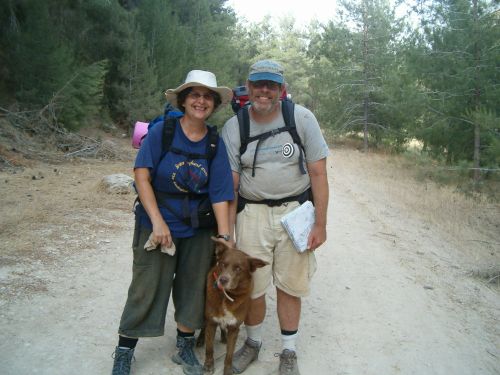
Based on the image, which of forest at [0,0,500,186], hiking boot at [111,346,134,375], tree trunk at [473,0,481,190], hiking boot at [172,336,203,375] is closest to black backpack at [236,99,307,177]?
hiking boot at [172,336,203,375]

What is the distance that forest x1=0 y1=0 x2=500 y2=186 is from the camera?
36.1 feet

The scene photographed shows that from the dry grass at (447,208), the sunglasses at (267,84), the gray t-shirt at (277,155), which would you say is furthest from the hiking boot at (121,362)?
the dry grass at (447,208)

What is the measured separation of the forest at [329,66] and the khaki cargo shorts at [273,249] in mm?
5714

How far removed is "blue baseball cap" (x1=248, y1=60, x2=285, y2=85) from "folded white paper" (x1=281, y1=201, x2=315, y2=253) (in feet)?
2.95

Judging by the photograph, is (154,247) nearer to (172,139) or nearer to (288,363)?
(172,139)

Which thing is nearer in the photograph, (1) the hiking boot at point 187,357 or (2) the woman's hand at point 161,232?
(2) the woman's hand at point 161,232

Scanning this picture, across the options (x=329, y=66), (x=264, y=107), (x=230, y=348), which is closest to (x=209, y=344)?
(x=230, y=348)

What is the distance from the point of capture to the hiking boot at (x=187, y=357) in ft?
10.6

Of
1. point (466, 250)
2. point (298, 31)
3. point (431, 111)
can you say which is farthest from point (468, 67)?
point (298, 31)

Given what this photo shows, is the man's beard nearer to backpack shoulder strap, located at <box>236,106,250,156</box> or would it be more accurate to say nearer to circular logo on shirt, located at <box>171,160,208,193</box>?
backpack shoulder strap, located at <box>236,106,250,156</box>

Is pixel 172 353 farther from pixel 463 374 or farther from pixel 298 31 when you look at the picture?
pixel 298 31

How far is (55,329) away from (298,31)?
155 feet

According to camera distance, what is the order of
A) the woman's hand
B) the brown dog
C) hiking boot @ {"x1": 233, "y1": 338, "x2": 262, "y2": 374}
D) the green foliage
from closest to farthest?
1. the woman's hand
2. the brown dog
3. hiking boot @ {"x1": 233, "y1": 338, "x2": 262, "y2": 374}
4. the green foliage

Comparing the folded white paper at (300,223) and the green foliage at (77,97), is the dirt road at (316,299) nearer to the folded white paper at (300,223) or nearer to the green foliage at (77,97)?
the folded white paper at (300,223)
